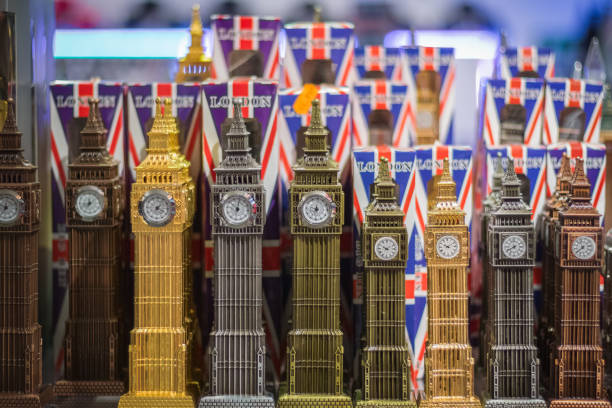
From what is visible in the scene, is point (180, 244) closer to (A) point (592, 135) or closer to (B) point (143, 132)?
(B) point (143, 132)

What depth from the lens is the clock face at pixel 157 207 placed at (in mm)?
6953

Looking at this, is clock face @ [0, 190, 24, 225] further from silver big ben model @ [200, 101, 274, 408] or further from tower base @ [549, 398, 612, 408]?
tower base @ [549, 398, 612, 408]

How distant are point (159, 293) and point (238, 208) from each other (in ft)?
2.84

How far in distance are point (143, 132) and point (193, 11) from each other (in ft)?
3.94

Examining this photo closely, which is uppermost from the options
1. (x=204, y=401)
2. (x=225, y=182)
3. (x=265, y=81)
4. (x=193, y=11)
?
(x=193, y=11)

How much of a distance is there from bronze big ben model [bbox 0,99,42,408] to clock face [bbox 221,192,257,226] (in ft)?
4.77

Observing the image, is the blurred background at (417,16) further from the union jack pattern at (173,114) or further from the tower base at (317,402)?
the tower base at (317,402)

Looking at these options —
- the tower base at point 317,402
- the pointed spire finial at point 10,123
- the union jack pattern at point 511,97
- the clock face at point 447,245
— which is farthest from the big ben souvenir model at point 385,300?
the pointed spire finial at point 10,123

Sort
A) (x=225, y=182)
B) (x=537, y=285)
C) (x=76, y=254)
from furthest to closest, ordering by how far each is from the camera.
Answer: (x=537, y=285), (x=76, y=254), (x=225, y=182)

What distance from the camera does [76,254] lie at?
24.4ft

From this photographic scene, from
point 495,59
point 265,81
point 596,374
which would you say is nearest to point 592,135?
point 495,59

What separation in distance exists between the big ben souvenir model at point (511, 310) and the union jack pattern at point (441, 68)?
137cm

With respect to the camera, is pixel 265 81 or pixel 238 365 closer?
pixel 238 365

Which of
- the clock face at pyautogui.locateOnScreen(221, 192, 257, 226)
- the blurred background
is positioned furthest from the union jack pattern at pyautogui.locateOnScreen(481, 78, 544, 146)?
the clock face at pyautogui.locateOnScreen(221, 192, 257, 226)
